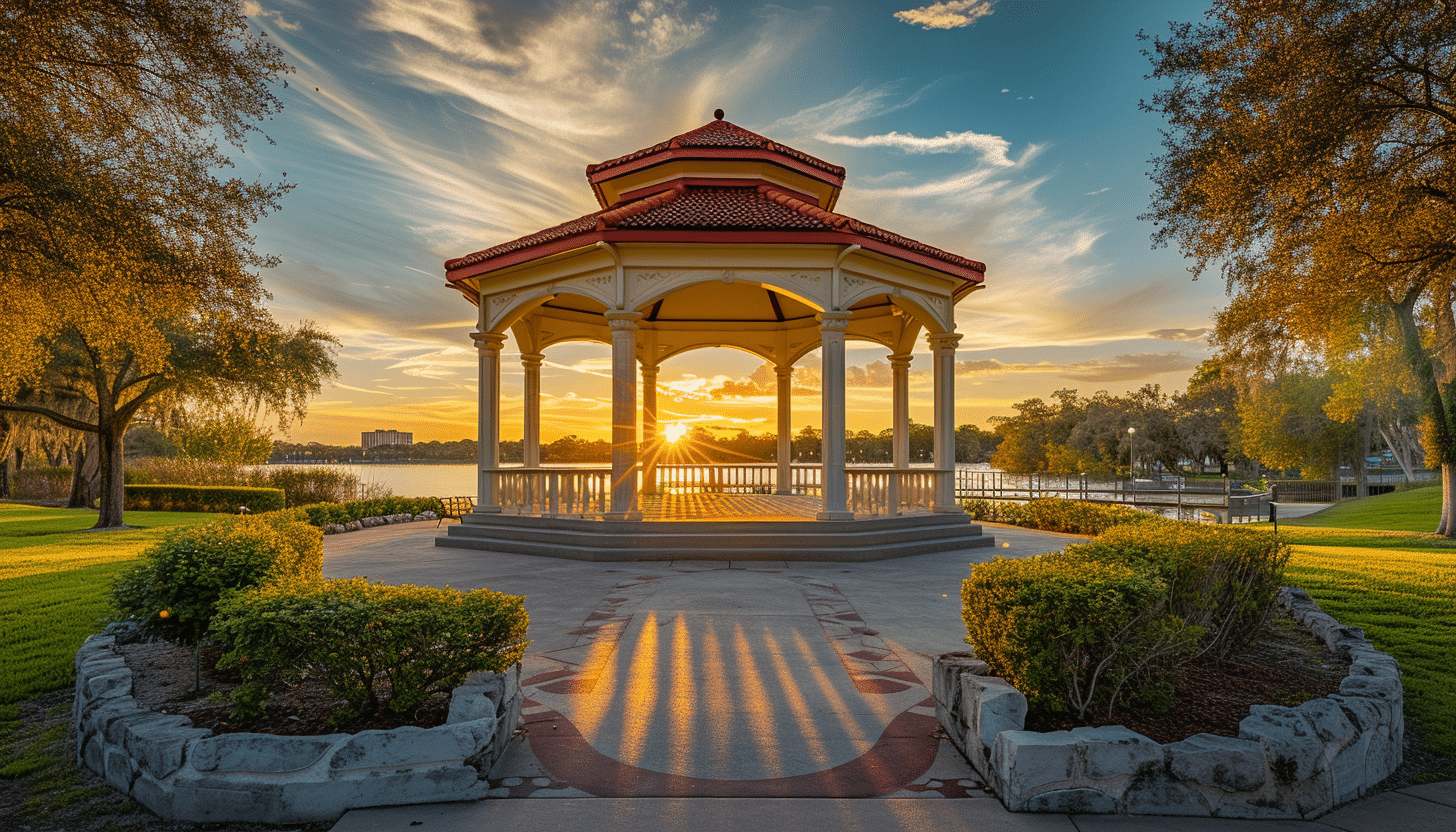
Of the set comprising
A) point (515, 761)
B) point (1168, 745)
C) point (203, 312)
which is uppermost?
point (203, 312)

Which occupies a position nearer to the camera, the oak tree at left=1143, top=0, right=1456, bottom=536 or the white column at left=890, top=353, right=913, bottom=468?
the oak tree at left=1143, top=0, right=1456, bottom=536

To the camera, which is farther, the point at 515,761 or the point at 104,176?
the point at 104,176

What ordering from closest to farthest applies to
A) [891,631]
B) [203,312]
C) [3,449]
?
[891,631] → [203,312] → [3,449]

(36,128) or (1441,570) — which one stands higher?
(36,128)

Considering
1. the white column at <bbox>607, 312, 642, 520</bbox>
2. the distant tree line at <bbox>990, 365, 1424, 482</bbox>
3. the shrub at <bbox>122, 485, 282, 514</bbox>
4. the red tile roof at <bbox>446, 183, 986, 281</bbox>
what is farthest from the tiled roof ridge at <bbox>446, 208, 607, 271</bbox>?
the distant tree line at <bbox>990, 365, 1424, 482</bbox>

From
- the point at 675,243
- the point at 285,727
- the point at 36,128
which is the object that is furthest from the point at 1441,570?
the point at 36,128

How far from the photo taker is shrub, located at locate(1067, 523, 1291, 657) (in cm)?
505

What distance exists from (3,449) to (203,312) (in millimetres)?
26628

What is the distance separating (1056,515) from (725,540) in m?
7.80

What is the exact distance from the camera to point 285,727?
3.79 meters

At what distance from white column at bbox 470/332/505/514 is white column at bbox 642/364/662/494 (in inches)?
181

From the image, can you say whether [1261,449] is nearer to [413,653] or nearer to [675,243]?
[675,243]

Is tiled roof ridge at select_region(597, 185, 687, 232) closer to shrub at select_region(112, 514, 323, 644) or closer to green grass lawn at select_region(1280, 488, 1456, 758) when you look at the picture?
shrub at select_region(112, 514, 323, 644)

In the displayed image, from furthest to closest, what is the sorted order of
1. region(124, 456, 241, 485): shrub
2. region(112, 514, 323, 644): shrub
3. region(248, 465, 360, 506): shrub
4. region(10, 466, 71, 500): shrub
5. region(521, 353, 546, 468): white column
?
region(10, 466, 71, 500): shrub < region(124, 456, 241, 485): shrub < region(248, 465, 360, 506): shrub < region(521, 353, 546, 468): white column < region(112, 514, 323, 644): shrub
